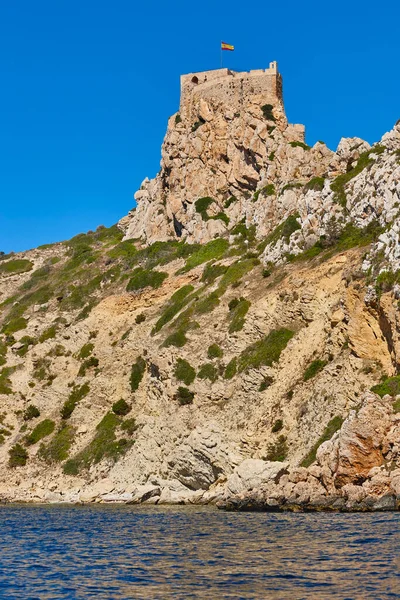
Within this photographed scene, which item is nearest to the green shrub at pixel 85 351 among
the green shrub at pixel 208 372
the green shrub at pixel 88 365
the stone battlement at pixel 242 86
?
the green shrub at pixel 88 365

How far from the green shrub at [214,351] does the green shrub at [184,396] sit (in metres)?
4.15

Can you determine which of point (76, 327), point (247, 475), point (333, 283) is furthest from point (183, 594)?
point (76, 327)

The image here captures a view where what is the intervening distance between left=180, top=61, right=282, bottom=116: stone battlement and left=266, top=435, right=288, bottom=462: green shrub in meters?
50.6

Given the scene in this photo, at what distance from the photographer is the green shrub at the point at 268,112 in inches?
3374

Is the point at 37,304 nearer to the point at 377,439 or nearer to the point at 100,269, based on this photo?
the point at 100,269

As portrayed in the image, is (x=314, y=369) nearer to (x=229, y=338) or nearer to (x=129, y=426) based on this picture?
(x=229, y=338)

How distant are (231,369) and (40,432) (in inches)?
769

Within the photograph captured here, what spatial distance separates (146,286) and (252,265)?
15.1m

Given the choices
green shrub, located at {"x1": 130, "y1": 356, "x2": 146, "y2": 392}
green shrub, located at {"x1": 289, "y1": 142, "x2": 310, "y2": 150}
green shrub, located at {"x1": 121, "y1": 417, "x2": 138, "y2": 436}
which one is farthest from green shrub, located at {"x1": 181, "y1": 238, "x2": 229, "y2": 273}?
green shrub, located at {"x1": 121, "y1": 417, "x2": 138, "y2": 436}

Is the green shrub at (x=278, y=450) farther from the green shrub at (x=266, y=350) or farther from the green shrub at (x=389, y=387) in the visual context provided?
the green shrub at (x=389, y=387)

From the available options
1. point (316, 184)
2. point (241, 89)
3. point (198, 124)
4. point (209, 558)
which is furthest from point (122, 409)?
point (241, 89)

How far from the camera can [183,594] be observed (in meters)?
18.8

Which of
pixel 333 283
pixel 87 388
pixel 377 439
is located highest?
pixel 333 283

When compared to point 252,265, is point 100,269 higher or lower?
higher
